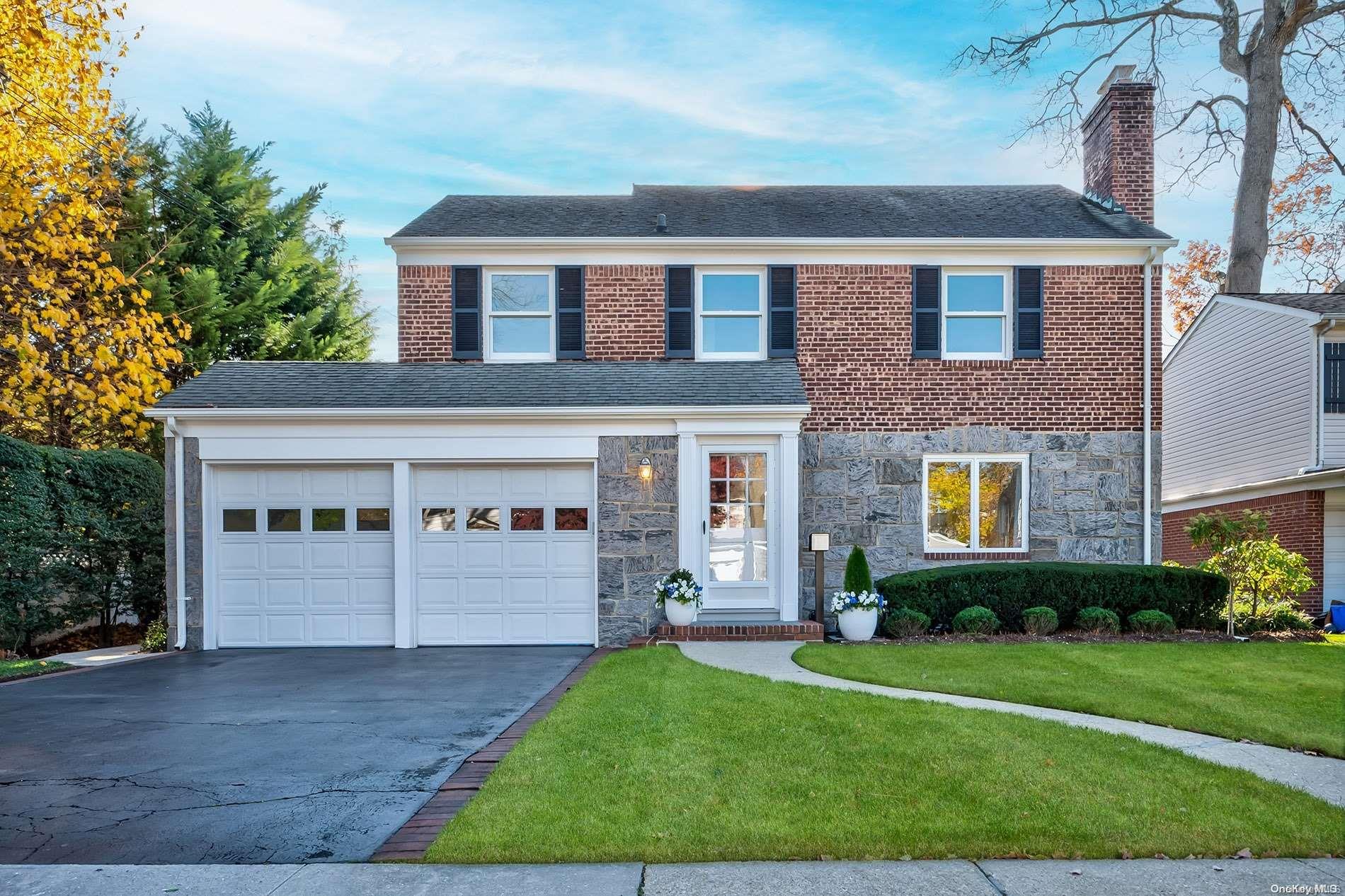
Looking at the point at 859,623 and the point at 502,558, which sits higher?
the point at 502,558

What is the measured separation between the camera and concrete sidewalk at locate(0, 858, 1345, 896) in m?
3.82

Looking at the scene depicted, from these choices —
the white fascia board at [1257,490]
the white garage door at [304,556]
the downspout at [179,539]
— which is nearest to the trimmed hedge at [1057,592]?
the white fascia board at [1257,490]

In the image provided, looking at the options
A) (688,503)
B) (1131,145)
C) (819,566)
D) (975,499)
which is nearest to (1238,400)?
(1131,145)

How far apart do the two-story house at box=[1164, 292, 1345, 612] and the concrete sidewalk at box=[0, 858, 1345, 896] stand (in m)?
13.1

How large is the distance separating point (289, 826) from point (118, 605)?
10702 millimetres

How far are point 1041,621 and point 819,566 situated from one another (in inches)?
117

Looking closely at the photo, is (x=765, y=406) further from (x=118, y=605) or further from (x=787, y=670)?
(x=118, y=605)

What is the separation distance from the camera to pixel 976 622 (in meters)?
11.3

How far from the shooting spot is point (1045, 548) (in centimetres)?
1316

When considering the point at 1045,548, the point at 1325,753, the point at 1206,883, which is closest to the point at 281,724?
the point at 1206,883

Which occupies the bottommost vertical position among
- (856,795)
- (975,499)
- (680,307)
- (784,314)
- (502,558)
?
(856,795)

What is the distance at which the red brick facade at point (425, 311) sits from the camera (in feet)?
45.0

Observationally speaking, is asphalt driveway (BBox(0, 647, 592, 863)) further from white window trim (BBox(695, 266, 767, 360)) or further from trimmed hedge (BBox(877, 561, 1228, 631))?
white window trim (BBox(695, 266, 767, 360))

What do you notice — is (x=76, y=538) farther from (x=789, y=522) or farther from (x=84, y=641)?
(x=789, y=522)
